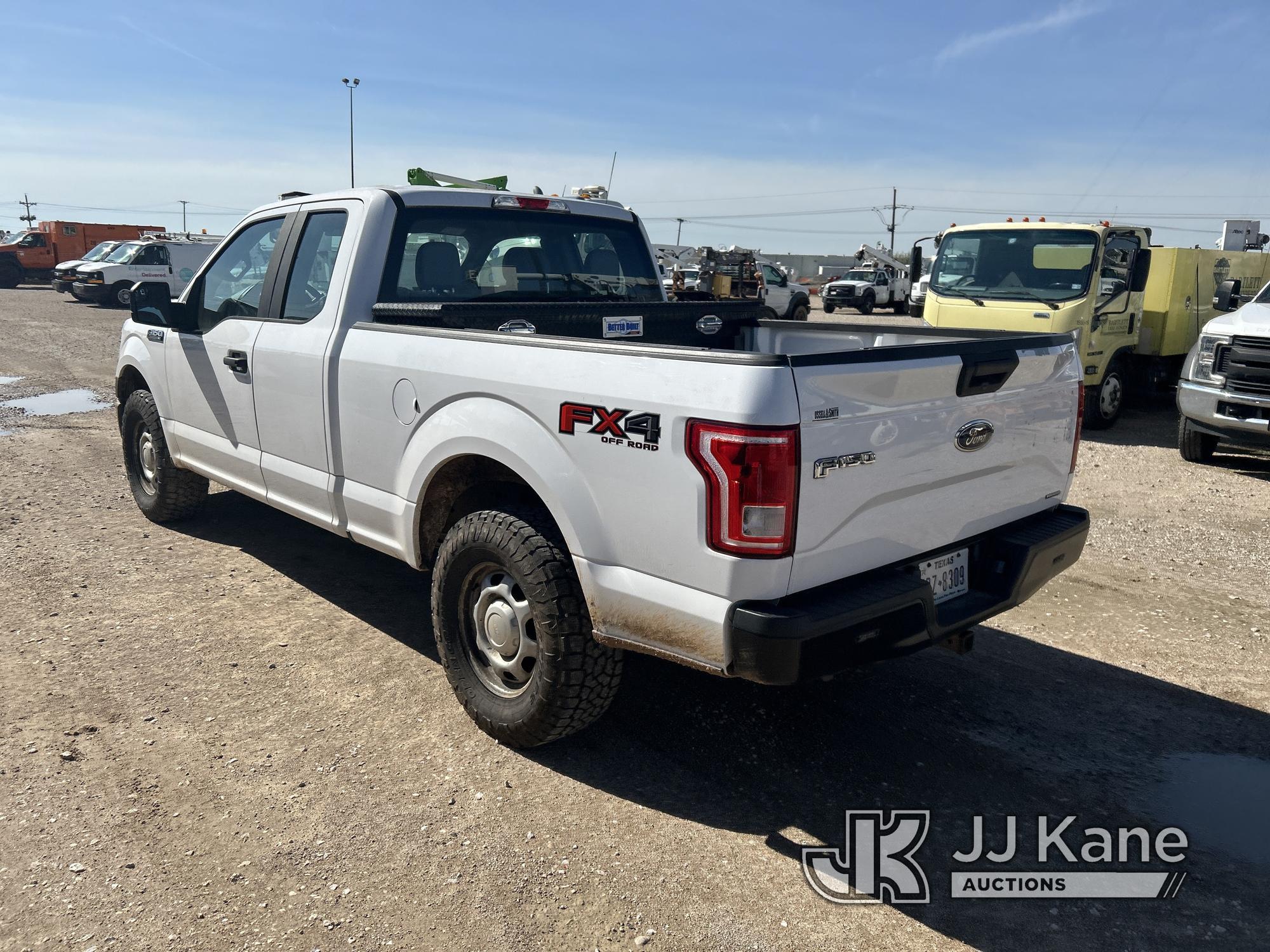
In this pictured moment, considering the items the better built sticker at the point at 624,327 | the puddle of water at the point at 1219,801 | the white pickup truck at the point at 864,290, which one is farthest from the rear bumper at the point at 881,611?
the white pickup truck at the point at 864,290

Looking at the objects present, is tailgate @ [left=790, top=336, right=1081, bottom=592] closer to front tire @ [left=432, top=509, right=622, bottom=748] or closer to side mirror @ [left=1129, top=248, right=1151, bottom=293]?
front tire @ [left=432, top=509, right=622, bottom=748]

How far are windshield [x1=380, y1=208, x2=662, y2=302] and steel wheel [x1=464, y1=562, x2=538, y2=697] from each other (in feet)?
4.74

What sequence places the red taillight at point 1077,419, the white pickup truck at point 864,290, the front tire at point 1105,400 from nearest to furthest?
the red taillight at point 1077,419
the front tire at point 1105,400
the white pickup truck at point 864,290

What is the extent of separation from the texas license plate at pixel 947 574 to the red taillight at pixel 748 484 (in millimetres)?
782

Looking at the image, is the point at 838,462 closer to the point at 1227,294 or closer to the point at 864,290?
the point at 1227,294

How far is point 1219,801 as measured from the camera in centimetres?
344

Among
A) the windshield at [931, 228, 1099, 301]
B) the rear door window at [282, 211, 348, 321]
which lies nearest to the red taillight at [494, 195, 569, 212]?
the rear door window at [282, 211, 348, 321]

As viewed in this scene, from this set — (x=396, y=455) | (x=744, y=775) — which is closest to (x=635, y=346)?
(x=396, y=455)

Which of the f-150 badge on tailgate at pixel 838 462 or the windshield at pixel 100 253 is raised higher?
the windshield at pixel 100 253

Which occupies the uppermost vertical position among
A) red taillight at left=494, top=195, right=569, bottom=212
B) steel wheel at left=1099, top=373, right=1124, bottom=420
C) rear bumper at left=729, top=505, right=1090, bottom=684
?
red taillight at left=494, top=195, right=569, bottom=212

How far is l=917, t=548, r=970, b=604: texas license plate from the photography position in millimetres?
3293

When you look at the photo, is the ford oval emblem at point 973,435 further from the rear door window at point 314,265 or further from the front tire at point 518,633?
the rear door window at point 314,265

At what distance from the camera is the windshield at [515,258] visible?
4.37 m

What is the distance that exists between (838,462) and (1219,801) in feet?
6.57
